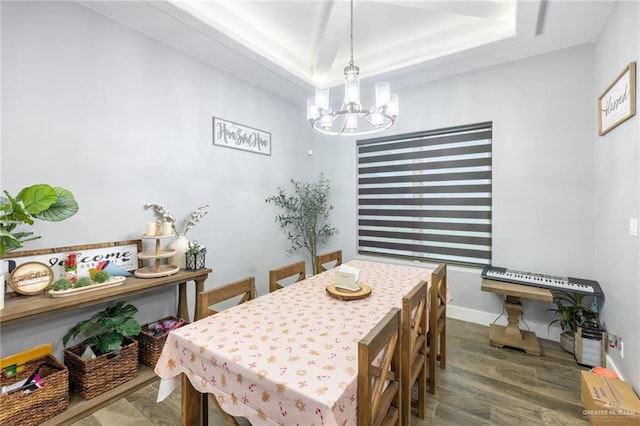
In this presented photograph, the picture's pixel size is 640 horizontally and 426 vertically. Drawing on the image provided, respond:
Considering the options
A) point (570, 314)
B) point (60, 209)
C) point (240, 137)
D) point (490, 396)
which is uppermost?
point (240, 137)

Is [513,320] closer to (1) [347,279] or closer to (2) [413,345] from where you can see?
(2) [413,345]

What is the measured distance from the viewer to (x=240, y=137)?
3.33 metres

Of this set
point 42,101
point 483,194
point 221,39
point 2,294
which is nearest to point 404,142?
point 483,194

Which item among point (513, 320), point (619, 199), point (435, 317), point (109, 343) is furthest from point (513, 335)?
point (109, 343)

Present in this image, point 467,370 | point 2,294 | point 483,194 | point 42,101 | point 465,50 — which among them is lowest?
point 467,370

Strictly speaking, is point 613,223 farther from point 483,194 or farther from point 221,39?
point 221,39

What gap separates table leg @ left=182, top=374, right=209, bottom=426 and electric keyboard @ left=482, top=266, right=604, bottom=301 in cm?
268

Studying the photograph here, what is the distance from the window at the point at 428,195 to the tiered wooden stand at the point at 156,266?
8.39 ft

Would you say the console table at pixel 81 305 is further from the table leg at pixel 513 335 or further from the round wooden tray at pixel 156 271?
the table leg at pixel 513 335

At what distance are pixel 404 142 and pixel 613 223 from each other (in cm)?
220

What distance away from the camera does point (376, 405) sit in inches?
43.1

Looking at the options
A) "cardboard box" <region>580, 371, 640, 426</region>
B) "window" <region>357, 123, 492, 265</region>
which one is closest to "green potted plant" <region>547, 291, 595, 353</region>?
"window" <region>357, 123, 492, 265</region>

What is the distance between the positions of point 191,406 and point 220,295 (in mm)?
546

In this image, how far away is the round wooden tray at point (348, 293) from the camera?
5.96 ft
